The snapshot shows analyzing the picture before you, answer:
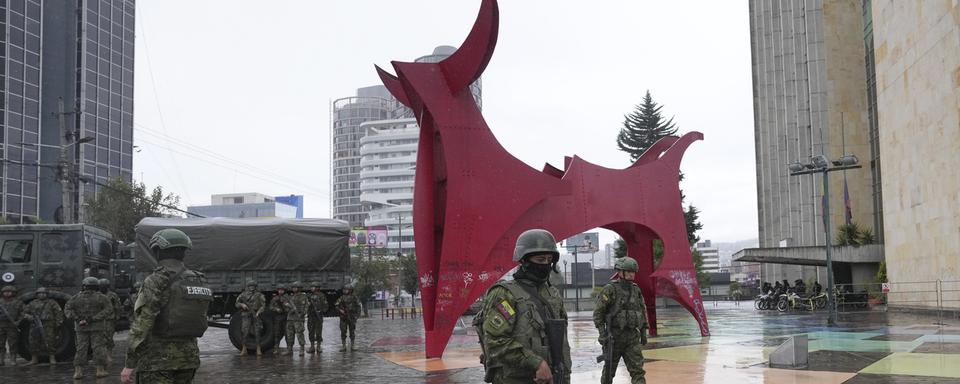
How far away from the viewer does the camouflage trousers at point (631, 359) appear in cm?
924

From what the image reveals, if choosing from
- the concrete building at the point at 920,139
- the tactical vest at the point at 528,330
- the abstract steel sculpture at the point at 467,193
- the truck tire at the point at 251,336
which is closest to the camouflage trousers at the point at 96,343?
the truck tire at the point at 251,336

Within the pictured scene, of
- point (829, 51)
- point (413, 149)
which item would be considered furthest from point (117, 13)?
Result: point (413, 149)

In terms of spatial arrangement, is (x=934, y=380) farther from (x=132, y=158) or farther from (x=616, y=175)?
(x=132, y=158)

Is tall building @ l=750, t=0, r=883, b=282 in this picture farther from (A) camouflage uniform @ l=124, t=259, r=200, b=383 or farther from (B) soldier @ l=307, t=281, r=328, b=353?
(A) camouflage uniform @ l=124, t=259, r=200, b=383

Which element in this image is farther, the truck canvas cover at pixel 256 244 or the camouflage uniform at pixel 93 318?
the truck canvas cover at pixel 256 244

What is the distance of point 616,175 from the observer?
1756 cm

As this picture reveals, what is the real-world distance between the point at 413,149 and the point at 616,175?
166 metres

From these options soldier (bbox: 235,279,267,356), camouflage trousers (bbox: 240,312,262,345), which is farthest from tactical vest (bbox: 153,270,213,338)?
camouflage trousers (bbox: 240,312,262,345)

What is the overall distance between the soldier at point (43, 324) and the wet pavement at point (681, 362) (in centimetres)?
57

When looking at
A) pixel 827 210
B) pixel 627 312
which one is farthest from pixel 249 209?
pixel 627 312

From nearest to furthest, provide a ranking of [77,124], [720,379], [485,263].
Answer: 1. [720,379]
2. [485,263]
3. [77,124]

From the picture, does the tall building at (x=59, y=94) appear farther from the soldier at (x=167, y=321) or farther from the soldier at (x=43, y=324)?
the soldier at (x=167, y=321)

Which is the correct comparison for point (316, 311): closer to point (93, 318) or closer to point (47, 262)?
point (93, 318)

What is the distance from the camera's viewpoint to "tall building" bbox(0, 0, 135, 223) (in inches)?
A: 2253
